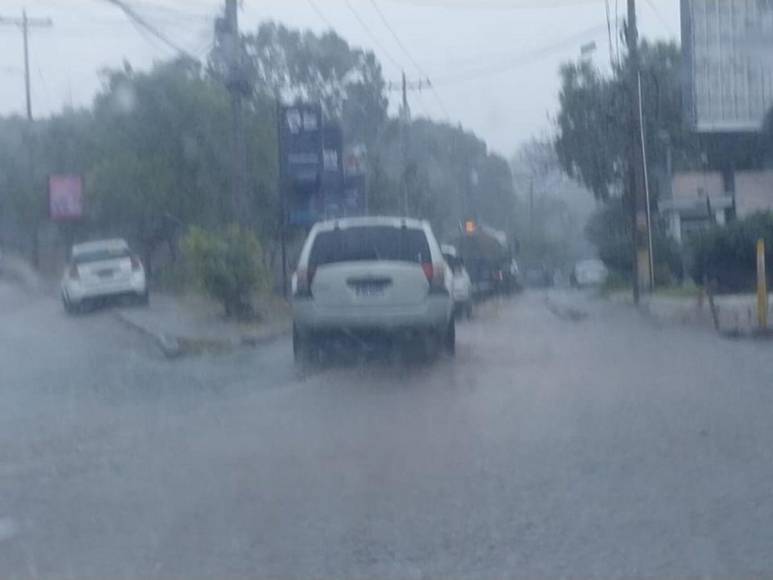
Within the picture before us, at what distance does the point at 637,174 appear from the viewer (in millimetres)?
34656

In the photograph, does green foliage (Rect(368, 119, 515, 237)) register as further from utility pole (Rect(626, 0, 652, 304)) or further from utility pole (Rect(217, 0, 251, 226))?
utility pole (Rect(217, 0, 251, 226))

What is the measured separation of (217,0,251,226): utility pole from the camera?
24766 mm

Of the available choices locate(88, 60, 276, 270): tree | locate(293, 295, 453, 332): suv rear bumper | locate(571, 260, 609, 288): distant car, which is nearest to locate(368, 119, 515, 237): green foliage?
locate(88, 60, 276, 270): tree

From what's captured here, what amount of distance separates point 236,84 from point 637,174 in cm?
1309

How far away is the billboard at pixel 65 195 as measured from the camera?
43500mm

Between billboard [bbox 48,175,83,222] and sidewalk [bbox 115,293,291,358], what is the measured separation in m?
14.4

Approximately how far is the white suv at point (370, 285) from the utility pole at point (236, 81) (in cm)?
784

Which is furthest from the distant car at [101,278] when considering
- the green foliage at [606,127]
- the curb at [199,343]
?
the green foliage at [606,127]

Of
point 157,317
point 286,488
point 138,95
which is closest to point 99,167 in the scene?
point 138,95

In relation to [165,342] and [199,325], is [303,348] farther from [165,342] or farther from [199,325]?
[199,325]

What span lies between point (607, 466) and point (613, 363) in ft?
23.6

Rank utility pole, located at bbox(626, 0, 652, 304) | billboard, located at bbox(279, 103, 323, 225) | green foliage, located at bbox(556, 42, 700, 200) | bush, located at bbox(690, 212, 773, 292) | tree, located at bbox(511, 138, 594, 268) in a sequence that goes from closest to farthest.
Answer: billboard, located at bbox(279, 103, 323, 225)
bush, located at bbox(690, 212, 773, 292)
utility pole, located at bbox(626, 0, 652, 304)
green foliage, located at bbox(556, 42, 700, 200)
tree, located at bbox(511, 138, 594, 268)

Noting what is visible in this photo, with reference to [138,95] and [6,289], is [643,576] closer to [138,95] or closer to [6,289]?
[138,95]

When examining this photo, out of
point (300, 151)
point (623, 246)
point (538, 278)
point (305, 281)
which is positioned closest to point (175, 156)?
point (300, 151)
